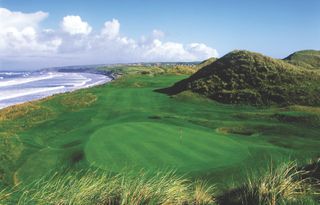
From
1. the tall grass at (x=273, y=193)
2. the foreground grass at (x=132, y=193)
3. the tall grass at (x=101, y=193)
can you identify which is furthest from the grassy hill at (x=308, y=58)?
the tall grass at (x=101, y=193)

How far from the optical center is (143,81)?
5478cm

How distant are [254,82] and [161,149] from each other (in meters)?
24.0

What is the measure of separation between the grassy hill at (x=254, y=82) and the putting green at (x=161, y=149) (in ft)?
55.1

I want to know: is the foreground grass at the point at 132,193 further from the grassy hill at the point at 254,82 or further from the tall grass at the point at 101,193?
the grassy hill at the point at 254,82

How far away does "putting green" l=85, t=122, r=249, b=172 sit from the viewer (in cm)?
1425

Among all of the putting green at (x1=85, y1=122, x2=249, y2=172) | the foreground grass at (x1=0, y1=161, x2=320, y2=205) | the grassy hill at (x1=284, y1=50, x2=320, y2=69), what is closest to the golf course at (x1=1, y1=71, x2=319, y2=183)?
the putting green at (x1=85, y1=122, x2=249, y2=172)

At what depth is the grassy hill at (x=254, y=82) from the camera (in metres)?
34.0

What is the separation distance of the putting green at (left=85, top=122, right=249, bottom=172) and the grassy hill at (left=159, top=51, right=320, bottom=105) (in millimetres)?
16802

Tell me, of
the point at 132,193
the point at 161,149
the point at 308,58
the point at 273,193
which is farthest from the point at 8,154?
the point at 308,58

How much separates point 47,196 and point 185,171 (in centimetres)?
759

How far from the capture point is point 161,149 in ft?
52.4

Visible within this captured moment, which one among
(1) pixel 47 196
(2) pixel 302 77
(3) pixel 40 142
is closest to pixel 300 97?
(2) pixel 302 77

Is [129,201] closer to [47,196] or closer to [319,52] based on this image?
[47,196]

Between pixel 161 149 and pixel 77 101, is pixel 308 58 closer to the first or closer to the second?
pixel 77 101
